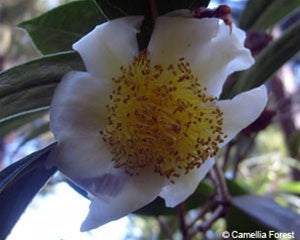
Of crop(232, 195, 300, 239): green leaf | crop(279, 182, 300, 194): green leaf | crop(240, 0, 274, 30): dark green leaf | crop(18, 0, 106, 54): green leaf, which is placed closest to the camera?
crop(18, 0, 106, 54): green leaf

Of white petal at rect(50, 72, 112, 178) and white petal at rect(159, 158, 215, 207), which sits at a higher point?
white petal at rect(50, 72, 112, 178)

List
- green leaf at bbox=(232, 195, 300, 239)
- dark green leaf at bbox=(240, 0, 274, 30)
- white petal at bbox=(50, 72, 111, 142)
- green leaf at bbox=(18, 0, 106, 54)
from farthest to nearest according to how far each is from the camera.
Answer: dark green leaf at bbox=(240, 0, 274, 30) → green leaf at bbox=(232, 195, 300, 239) → green leaf at bbox=(18, 0, 106, 54) → white petal at bbox=(50, 72, 111, 142)

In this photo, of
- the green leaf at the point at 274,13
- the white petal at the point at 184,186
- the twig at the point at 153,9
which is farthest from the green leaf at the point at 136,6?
the green leaf at the point at 274,13

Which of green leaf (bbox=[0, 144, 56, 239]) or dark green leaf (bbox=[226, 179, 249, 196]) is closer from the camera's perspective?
green leaf (bbox=[0, 144, 56, 239])

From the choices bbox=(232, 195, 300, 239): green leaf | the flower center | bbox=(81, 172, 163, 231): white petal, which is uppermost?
the flower center

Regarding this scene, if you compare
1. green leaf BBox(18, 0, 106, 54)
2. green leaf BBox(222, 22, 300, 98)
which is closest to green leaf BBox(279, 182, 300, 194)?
green leaf BBox(222, 22, 300, 98)

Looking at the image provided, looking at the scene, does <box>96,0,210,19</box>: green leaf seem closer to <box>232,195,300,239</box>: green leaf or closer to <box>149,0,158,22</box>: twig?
<box>149,0,158,22</box>: twig

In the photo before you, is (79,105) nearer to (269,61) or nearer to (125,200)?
(125,200)

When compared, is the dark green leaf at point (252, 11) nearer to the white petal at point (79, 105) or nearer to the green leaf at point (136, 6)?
the green leaf at point (136, 6)
